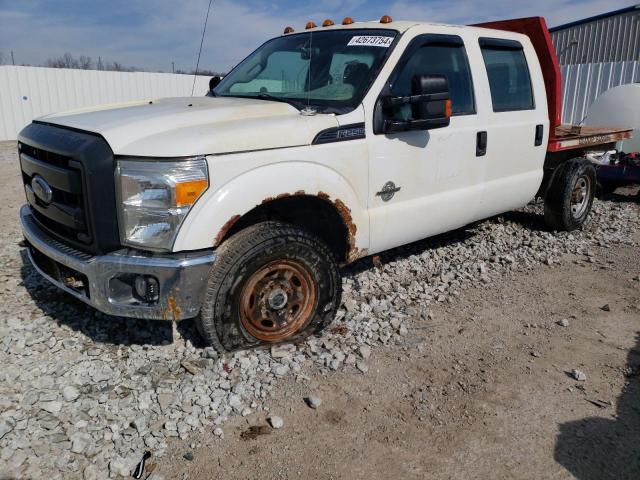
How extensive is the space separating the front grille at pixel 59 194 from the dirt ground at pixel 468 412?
1.37 meters

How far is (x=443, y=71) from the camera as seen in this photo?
4250mm

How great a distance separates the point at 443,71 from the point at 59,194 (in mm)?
2965

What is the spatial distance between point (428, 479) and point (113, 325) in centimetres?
240

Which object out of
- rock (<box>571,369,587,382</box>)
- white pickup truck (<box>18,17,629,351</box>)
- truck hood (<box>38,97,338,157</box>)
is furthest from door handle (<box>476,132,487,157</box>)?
rock (<box>571,369,587,382</box>)

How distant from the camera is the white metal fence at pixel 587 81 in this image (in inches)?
549

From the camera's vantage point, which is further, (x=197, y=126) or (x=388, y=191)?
(x=388, y=191)

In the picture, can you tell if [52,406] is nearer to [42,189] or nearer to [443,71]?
[42,189]

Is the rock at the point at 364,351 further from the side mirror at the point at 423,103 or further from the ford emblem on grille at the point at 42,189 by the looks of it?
the ford emblem on grille at the point at 42,189

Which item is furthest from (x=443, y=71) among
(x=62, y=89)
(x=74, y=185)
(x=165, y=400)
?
(x=62, y=89)

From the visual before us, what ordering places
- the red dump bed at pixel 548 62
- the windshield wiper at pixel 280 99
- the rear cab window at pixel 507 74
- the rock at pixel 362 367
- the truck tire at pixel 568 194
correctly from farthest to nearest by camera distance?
the truck tire at pixel 568 194
the red dump bed at pixel 548 62
the rear cab window at pixel 507 74
the windshield wiper at pixel 280 99
the rock at pixel 362 367

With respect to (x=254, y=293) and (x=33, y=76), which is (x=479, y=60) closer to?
(x=254, y=293)

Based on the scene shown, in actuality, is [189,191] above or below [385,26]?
below

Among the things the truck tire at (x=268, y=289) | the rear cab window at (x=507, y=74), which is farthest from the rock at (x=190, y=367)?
the rear cab window at (x=507, y=74)

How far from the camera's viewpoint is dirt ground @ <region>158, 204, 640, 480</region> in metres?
2.58
